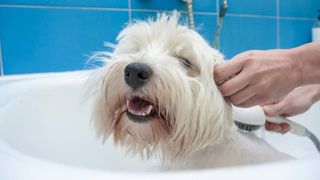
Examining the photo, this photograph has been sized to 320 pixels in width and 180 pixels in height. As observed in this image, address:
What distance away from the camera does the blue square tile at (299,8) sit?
1.68 metres

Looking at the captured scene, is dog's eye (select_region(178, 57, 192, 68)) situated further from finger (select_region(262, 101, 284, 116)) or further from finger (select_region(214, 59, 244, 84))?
finger (select_region(262, 101, 284, 116))

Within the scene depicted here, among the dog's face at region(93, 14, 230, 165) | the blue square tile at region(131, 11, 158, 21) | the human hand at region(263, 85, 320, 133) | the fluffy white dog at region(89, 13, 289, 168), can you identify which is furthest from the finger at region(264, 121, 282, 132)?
the blue square tile at region(131, 11, 158, 21)

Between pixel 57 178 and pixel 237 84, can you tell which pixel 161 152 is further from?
pixel 57 178

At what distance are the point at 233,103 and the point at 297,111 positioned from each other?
11.3 inches

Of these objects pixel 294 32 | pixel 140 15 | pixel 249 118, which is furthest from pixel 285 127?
pixel 294 32

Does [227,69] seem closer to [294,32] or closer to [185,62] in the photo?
[185,62]

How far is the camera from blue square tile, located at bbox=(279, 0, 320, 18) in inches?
66.3

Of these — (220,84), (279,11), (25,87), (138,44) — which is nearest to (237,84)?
(220,84)

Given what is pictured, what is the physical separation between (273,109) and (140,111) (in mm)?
326

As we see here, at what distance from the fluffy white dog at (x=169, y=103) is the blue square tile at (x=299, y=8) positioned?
1.19m

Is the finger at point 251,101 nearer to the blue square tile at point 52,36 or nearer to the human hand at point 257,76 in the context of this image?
the human hand at point 257,76

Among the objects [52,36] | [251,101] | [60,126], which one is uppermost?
[52,36]

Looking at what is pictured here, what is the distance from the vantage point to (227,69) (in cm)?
56

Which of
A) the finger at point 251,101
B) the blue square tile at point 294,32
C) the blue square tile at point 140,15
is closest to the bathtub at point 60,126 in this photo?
the finger at point 251,101
